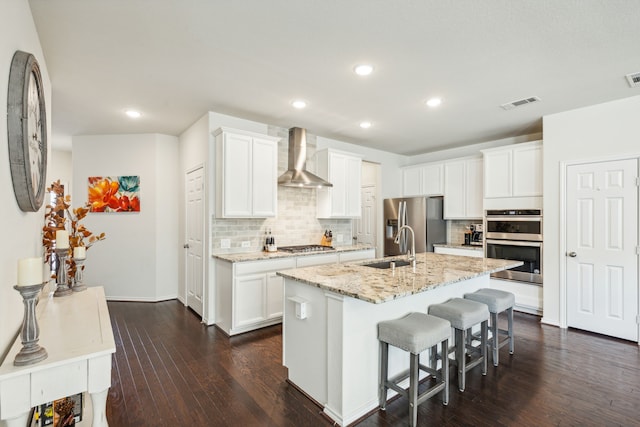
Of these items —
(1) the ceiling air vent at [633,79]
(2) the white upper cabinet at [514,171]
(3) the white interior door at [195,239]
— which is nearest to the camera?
(1) the ceiling air vent at [633,79]

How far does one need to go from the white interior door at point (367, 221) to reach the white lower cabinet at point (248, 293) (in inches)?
103

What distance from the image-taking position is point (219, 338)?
3488 millimetres

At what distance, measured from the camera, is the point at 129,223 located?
5039mm

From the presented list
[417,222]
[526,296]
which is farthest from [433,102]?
[526,296]

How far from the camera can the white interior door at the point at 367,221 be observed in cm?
631

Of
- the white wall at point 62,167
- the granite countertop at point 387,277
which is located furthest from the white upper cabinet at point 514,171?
the white wall at point 62,167

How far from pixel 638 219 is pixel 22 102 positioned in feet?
17.3

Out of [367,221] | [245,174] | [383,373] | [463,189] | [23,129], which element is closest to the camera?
[23,129]

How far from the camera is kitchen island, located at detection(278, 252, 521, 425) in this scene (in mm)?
2025

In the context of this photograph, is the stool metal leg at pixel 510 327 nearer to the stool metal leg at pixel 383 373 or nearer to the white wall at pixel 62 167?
the stool metal leg at pixel 383 373

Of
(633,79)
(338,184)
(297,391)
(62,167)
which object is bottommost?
(297,391)

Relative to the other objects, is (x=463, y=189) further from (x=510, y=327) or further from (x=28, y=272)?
(x=28, y=272)

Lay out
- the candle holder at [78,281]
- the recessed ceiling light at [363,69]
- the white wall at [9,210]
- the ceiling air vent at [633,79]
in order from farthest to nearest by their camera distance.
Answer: the ceiling air vent at [633,79], the recessed ceiling light at [363,69], the candle holder at [78,281], the white wall at [9,210]

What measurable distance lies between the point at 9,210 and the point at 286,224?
327cm
